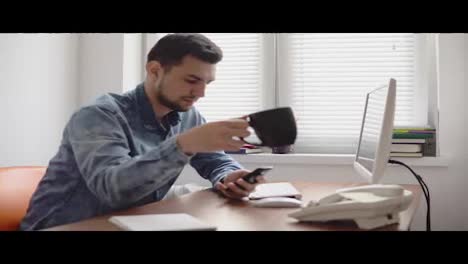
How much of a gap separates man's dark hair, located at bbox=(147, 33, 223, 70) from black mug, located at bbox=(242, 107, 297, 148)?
0.38m

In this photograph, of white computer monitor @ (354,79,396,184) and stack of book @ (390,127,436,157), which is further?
stack of book @ (390,127,436,157)

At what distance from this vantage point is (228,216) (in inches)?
41.9

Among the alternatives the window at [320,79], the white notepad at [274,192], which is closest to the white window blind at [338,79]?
the window at [320,79]

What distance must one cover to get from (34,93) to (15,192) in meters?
0.89

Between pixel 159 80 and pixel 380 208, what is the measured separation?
81 cm

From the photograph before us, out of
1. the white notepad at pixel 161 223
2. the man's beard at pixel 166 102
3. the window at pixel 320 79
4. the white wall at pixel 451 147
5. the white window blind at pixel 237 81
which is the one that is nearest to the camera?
the white notepad at pixel 161 223

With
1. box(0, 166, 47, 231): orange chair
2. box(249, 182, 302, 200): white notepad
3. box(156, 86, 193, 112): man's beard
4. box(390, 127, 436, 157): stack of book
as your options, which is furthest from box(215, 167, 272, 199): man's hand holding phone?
box(390, 127, 436, 157): stack of book

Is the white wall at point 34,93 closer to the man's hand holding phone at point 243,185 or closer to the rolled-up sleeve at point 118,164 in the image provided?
the rolled-up sleeve at point 118,164

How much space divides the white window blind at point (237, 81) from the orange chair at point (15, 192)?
1300 mm

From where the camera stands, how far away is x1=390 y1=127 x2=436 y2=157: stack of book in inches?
88.9

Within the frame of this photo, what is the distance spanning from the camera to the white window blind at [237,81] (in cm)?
267

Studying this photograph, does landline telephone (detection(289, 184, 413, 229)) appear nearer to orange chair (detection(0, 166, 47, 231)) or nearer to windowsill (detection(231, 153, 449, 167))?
orange chair (detection(0, 166, 47, 231))

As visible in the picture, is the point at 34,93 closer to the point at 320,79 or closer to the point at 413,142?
the point at 320,79

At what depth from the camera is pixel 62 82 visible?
245 centimetres
